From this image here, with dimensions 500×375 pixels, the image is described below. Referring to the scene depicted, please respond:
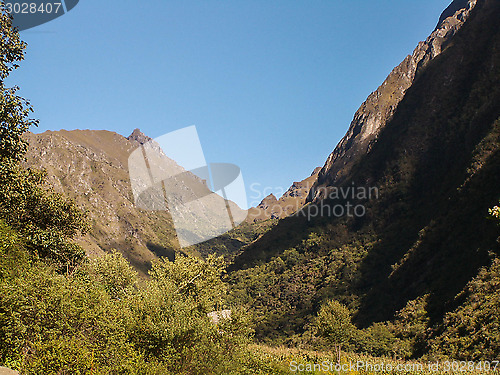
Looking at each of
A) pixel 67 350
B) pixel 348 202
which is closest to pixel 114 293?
pixel 67 350

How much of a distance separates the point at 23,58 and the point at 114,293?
74.2 feet

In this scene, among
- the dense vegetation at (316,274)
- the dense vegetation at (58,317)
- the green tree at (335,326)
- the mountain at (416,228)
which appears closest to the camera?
the dense vegetation at (58,317)

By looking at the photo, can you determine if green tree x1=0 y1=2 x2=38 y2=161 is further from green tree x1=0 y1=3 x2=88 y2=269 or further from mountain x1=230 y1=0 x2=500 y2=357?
mountain x1=230 y1=0 x2=500 y2=357

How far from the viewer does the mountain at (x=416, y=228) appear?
222 ft

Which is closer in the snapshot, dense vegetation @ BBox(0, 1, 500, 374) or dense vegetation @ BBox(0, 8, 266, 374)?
dense vegetation @ BBox(0, 8, 266, 374)

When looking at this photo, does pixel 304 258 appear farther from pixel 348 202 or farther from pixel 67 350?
pixel 67 350

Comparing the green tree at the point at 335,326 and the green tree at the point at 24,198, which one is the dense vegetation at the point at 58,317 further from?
the green tree at the point at 335,326

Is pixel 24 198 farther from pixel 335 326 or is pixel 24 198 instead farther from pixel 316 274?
pixel 316 274

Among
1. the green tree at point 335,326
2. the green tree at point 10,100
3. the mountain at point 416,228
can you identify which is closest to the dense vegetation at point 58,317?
the green tree at point 10,100

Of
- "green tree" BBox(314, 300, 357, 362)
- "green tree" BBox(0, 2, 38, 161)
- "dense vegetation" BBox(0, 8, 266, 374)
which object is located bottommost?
"green tree" BBox(314, 300, 357, 362)

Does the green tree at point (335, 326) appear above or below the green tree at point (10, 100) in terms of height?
below

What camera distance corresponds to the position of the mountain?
222ft

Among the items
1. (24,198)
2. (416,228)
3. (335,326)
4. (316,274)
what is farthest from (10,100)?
(316,274)

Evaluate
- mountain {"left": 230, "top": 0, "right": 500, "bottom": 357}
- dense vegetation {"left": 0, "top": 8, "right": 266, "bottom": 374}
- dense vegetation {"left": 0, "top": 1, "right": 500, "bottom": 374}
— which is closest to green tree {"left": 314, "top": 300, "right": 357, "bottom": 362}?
dense vegetation {"left": 0, "top": 1, "right": 500, "bottom": 374}
